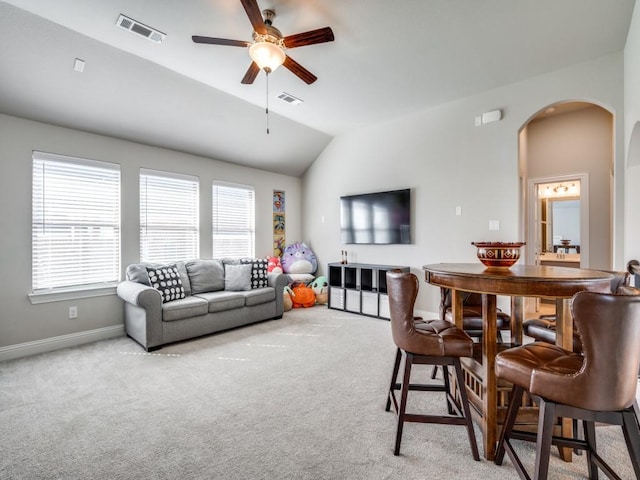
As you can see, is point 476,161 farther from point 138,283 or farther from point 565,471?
point 138,283

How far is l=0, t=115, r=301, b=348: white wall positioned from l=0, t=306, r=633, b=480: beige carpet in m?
0.39

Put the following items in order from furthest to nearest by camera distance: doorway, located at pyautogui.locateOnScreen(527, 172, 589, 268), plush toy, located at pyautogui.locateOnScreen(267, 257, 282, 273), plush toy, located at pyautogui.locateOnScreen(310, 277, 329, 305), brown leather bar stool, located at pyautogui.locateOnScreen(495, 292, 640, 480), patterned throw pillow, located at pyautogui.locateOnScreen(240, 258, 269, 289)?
plush toy, located at pyautogui.locateOnScreen(267, 257, 282, 273)
plush toy, located at pyautogui.locateOnScreen(310, 277, 329, 305)
doorway, located at pyautogui.locateOnScreen(527, 172, 589, 268)
patterned throw pillow, located at pyautogui.locateOnScreen(240, 258, 269, 289)
brown leather bar stool, located at pyautogui.locateOnScreen(495, 292, 640, 480)

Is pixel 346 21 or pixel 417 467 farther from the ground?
pixel 346 21

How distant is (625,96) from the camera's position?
9.71 feet

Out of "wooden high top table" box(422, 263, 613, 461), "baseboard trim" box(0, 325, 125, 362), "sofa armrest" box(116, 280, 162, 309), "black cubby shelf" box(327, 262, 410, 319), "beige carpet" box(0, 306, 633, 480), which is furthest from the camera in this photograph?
"black cubby shelf" box(327, 262, 410, 319)

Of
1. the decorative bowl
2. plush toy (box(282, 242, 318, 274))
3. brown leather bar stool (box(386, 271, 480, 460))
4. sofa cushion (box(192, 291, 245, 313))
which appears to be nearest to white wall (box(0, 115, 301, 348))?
sofa cushion (box(192, 291, 245, 313))

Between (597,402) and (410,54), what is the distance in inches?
124

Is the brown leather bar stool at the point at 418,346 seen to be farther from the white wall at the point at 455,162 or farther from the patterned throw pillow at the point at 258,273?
the patterned throw pillow at the point at 258,273

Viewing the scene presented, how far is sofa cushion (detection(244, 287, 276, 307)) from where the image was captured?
13.8 ft

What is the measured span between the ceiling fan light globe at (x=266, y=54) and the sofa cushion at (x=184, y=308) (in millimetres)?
2661

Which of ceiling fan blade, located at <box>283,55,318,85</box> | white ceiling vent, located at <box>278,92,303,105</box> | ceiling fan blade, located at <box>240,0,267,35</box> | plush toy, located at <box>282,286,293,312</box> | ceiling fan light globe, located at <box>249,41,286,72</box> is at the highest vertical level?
white ceiling vent, located at <box>278,92,303,105</box>

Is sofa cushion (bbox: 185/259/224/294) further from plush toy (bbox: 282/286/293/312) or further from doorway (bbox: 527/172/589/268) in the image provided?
doorway (bbox: 527/172/589/268)

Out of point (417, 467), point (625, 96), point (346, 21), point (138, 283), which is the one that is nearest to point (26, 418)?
point (138, 283)

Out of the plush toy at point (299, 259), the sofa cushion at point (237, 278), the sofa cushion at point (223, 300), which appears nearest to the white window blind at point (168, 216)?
the sofa cushion at point (237, 278)
